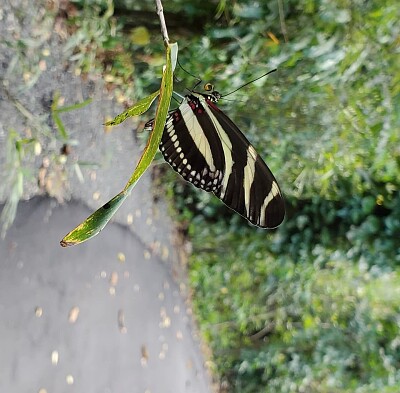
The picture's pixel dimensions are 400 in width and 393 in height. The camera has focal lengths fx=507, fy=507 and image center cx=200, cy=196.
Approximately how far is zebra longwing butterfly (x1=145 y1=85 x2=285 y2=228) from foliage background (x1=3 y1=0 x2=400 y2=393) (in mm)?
811

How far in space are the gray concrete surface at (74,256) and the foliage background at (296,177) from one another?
190 millimetres

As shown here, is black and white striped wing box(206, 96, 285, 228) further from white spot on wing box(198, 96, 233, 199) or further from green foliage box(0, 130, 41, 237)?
green foliage box(0, 130, 41, 237)

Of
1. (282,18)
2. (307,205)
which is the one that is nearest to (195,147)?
(282,18)

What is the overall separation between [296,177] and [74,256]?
119 centimetres

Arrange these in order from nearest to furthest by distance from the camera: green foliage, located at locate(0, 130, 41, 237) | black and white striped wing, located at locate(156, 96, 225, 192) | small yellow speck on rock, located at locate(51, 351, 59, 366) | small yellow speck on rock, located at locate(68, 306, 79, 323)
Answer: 1. black and white striped wing, located at locate(156, 96, 225, 192)
2. green foliage, located at locate(0, 130, 41, 237)
3. small yellow speck on rock, located at locate(51, 351, 59, 366)
4. small yellow speck on rock, located at locate(68, 306, 79, 323)

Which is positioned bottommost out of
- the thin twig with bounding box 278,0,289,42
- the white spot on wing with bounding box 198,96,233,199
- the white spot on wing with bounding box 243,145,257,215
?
the thin twig with bounding box 278,0,289,42

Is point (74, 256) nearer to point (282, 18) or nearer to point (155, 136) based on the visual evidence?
point (282, 18)

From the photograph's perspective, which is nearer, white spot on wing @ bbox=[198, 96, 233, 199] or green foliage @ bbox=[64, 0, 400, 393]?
white spot on wing @ bbox=[198, 96, 233, 199]

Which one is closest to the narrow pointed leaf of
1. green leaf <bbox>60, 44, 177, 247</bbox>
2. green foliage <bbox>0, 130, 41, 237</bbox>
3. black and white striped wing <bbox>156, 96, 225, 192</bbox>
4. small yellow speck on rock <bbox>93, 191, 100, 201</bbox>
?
green leaf <bbox>60, 44, 177, 247</bbox>

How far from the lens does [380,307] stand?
3.67 meters

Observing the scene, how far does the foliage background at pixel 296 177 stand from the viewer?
204 centimetres

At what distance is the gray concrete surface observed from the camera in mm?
1987

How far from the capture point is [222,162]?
123cm

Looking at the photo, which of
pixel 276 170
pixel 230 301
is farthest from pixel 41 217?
pixel 230 301
